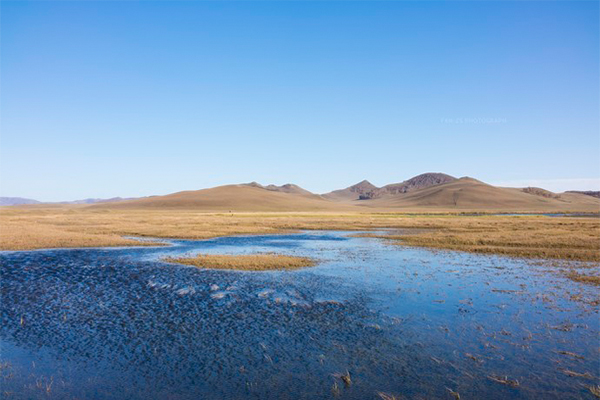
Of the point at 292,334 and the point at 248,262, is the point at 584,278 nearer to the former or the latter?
the point at 292,334

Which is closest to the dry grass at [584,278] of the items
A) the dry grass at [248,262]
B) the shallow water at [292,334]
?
the shallow water at [292,334]

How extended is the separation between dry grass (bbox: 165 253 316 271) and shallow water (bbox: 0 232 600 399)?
1.83m

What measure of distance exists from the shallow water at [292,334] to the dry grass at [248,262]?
72.1 inches

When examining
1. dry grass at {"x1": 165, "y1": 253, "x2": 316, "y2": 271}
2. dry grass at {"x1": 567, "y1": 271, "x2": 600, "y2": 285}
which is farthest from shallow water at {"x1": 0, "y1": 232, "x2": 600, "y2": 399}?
dry grass at {"x1": 165, "y1": 253, "x2": 316, "y2": 271}

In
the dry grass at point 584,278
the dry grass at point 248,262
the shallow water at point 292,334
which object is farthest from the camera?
the dry grass at point 248,262

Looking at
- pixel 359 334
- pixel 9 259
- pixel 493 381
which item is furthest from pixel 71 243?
pixel 493 381

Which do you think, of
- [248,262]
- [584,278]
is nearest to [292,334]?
[248,262]

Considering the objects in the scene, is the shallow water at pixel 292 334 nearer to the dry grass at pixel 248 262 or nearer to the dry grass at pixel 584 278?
the dry grass at pixel 584 278

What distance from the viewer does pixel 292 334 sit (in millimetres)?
15320

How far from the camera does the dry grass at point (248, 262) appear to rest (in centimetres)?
2917

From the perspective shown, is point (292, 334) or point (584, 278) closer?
point (292, 334)

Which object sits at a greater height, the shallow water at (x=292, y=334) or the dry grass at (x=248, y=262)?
the dry grass at (x=248, y=262)

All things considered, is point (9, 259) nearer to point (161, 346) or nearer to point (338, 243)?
point (161, 346)

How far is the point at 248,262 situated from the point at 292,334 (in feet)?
50.6
